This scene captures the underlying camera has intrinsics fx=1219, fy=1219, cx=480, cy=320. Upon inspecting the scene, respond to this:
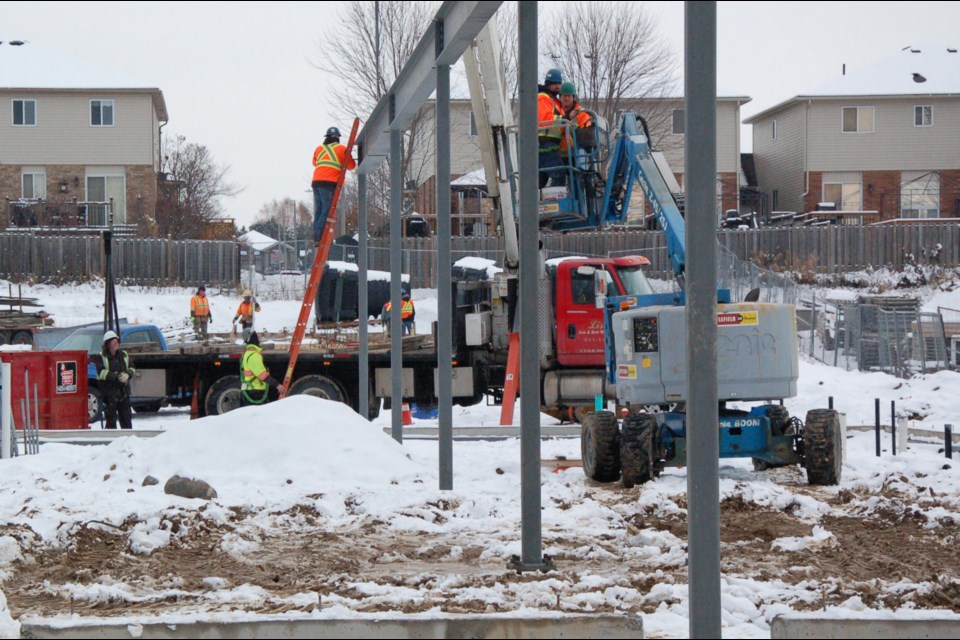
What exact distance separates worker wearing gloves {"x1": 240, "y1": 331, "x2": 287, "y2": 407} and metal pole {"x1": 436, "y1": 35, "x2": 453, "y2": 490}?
7234 mm

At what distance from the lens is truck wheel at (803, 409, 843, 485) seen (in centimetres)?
1303

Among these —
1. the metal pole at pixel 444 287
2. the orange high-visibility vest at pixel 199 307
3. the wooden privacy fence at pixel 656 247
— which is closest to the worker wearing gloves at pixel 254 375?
the metal pole at pixel 444 287

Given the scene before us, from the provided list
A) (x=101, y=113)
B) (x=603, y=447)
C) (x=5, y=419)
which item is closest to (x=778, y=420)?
(x=603, y=447)

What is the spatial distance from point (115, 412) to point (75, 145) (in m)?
30.0

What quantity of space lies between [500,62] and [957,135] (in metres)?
35.6

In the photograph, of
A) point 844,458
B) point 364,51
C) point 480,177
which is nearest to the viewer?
point 844,458

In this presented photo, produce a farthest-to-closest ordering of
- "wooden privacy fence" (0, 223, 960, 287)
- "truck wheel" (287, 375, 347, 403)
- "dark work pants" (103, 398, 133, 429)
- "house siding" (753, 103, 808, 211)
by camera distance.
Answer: "house siding" (753, 103, 808, 211), "wooden privacy fence" (0, 223, 960, 287), "truck wheel" (287, 375, 347, 403), "dark work pants" (103, 398, 133, 429)

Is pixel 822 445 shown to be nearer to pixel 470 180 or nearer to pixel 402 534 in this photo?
pixel 402 534

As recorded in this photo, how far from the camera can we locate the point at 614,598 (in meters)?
7.48

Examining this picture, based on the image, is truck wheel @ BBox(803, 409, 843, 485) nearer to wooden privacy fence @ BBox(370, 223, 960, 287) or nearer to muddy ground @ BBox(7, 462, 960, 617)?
muddy ground @ BBox(7, 462, 960, 617)

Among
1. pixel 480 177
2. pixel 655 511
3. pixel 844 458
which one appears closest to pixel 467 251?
pixel 480 177

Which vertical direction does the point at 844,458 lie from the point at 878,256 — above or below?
below

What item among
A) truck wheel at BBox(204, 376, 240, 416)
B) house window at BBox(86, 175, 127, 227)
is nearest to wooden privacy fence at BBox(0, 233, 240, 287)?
house window at BBox(86, 175, 127, 227)

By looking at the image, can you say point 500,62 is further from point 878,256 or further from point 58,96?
point 58,96
